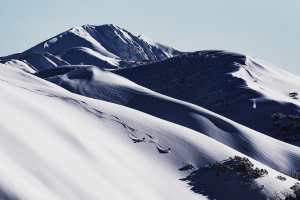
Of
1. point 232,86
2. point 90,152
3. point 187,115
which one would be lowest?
point 232,86

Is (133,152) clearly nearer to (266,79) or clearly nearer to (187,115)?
Result: (187,115)

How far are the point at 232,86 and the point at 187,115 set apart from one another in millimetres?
30330

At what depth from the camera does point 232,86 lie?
294 feet

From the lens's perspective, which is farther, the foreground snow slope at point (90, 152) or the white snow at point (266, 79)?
the white snow at point (266, 79)

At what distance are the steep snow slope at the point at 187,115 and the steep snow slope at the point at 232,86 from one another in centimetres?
1093

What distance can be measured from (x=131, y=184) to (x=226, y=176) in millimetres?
7973

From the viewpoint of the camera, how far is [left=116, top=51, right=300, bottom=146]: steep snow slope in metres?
73.5

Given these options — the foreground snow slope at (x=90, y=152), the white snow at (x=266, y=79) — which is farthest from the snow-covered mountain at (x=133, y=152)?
the white snow at (x=266, y=79)

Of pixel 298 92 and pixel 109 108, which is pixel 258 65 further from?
pixel 109 108

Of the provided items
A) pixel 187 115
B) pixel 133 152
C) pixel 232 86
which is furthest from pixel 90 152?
pixel 232 86

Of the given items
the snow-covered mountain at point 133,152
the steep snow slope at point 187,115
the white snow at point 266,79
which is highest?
the snow-covered mountain at point 133,152

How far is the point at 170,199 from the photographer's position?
110ft

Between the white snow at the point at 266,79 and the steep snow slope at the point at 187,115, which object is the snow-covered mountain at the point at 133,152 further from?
the white snow at the point at 266,79

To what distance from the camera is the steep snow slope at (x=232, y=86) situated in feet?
241
